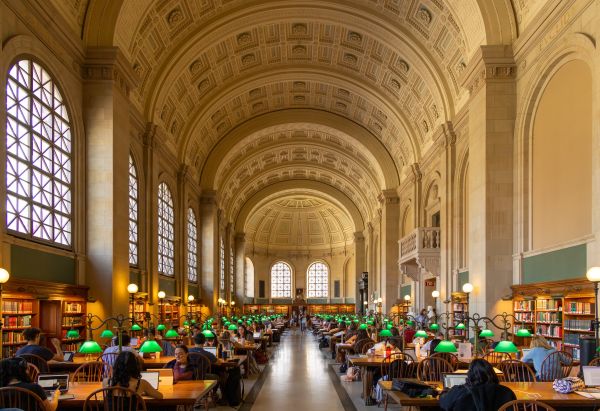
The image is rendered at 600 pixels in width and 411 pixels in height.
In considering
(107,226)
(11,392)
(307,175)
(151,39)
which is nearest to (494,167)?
(107,226)

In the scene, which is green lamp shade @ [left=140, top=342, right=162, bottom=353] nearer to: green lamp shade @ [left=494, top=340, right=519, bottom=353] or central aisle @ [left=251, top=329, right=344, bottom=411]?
green lamp shade @ [left=494, top=340, right=519, bottom=353]

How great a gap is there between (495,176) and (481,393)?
11.3m

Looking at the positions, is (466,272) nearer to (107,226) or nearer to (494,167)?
(494,167)

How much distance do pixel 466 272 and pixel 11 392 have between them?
15.8 metres

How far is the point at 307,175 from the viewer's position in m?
46.6

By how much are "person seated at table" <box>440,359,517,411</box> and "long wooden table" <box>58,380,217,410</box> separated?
3.08 meters

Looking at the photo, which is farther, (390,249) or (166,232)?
(390,249)

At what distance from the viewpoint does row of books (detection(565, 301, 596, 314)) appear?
12026 mm

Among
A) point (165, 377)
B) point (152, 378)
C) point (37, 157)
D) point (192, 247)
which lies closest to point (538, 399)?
point (152, 378)

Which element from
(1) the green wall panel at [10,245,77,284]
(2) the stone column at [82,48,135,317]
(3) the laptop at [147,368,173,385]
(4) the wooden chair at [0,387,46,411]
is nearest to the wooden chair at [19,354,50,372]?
(3) the laptop at [147,368,173,385]

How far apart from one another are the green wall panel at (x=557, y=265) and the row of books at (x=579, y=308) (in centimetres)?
51

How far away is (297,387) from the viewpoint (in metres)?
15.1

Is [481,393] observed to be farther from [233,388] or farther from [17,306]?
[17,306]

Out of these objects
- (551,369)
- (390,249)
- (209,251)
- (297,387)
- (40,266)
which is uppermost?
(390,249)
